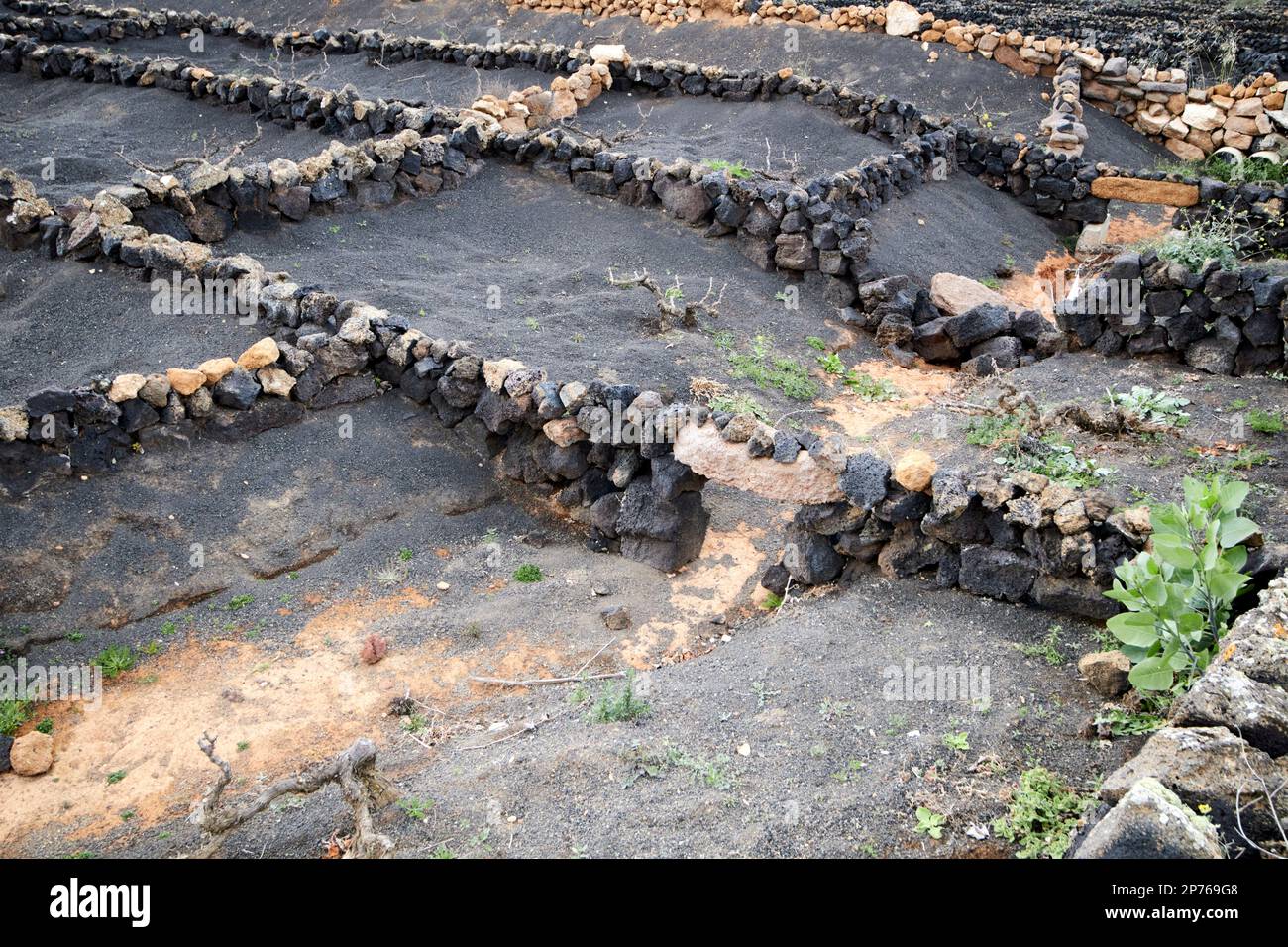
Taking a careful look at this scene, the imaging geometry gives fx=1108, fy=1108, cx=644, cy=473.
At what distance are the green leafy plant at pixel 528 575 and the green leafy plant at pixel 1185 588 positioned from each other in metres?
4.54

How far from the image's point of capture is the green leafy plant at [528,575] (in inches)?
348

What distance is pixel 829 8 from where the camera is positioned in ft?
68.5

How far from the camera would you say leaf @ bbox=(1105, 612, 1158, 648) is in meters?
5.48

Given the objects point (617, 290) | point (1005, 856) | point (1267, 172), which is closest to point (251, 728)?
point (1005, 856)

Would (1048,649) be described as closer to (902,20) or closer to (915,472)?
(915,472)

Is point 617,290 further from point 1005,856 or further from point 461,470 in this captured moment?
point 1005,856

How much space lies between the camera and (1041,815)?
16.3 feet

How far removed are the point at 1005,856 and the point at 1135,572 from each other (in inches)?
70.2

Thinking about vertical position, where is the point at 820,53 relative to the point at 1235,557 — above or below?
above

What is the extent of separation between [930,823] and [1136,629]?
1.52m

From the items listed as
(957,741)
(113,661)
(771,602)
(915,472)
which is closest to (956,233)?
(771,602)

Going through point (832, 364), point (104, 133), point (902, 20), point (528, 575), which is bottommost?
point (528, 575)

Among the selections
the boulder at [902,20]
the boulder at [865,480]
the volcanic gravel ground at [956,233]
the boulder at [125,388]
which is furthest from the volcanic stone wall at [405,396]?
the boulder at [902,20]

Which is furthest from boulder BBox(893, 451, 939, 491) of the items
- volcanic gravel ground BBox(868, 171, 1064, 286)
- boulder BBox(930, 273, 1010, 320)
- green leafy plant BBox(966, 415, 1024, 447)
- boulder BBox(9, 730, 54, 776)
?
volcanic gravel ground BBox(868, 171, 1064, 286)
